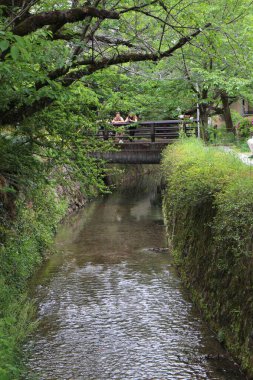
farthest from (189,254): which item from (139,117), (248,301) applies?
(139,117)

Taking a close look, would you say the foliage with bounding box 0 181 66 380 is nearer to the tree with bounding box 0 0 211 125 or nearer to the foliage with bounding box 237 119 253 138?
the tree with bounding box 0 0 211 125

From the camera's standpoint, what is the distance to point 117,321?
11102 millimetres

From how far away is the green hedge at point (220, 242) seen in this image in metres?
8.60

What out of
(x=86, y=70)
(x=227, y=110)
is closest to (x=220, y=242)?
(x=86, y=70)

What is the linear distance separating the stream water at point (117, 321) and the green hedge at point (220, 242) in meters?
0.47

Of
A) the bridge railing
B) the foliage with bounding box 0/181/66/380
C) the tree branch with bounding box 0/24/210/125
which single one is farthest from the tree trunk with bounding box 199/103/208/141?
the tree branch with bounding box 0/24/210/125

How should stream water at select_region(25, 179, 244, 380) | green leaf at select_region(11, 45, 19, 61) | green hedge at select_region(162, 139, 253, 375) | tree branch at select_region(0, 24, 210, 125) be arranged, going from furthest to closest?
tree branch at select_region(0, 24, 210, 125)
stream water at select_region(25, 179, 244, 380)
green hedge at select_region(162, 139, 253, 375)
green leaf at select_region(11, 45, 19, 61)

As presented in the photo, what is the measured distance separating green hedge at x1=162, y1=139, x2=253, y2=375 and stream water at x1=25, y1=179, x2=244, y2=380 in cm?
47

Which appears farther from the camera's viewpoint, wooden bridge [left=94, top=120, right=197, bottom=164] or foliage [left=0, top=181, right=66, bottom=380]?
wooden bridge [left=94, top=120, right=197, bottom=164]

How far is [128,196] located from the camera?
36000mm

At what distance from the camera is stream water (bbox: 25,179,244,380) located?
880 centimetres

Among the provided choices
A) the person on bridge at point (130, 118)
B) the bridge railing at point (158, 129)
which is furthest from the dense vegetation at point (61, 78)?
the person on bridge at point (130, 118)

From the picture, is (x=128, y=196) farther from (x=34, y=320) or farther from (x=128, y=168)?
(x=34, y=320)

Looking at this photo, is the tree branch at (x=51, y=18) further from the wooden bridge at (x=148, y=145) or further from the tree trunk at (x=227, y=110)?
the tree trunk at (x=227, y=110)
